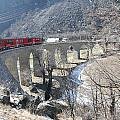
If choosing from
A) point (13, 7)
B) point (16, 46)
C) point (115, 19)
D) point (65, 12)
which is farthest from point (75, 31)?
point (115, 19)

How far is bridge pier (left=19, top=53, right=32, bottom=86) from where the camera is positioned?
2993cm

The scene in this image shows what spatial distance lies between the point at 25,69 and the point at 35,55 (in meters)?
1.82

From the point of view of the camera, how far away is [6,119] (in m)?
8.88

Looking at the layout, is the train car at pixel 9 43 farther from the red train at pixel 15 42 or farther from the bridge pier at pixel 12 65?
the bridge pier at pixel 12 65

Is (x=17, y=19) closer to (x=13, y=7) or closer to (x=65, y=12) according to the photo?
(x=13, y=7)

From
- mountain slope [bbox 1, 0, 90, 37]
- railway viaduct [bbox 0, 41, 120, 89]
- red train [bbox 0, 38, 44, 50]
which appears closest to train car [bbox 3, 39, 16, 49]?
red train [bbox 0, 38, 44, 50]

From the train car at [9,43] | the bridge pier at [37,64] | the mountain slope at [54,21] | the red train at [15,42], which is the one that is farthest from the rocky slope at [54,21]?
the train car at [9,43]

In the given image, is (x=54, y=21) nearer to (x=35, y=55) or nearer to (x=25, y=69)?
(x=35, y=55)

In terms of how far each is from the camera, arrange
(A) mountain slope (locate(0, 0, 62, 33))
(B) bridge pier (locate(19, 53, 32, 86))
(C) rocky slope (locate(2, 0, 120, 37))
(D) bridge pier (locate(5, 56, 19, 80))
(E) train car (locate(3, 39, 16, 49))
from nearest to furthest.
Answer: (D) bridge pier (locate(5, 56, 19, 80)) → (B) bridge pier (locate(19, 53, 32, 86)) → (E) train car (locate(3, 39, 16, 49)) → (C) rocky slope (locate(2, 0, 120, 37)) → (A) mountain slope (locate(0, 0, 62, 33))

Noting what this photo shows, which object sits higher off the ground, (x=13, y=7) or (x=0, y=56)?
(x=13, y=7)

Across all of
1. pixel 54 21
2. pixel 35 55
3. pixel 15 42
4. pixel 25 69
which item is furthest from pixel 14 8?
pixel 25 69

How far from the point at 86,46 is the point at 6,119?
1356 inches

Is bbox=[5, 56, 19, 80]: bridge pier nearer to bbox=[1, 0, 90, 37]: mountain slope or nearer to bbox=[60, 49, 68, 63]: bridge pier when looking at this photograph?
bbox=[60, 49, 68, 63]: bridge pier

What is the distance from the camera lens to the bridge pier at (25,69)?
29934 mm
